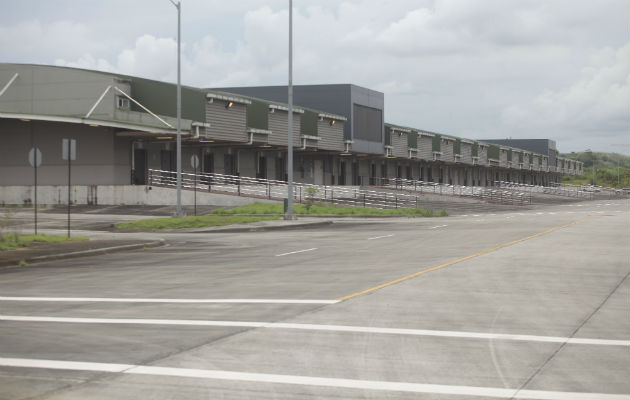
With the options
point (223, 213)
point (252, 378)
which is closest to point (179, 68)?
point (223, 213)

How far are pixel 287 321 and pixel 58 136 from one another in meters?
41.6

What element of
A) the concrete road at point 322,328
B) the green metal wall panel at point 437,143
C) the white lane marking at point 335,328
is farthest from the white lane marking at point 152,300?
the green metal wall panel at point 437,143

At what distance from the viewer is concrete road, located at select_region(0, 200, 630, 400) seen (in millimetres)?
6191

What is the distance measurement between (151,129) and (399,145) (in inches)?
A: 1567

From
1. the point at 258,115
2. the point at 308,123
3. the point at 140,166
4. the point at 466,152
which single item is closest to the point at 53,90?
the point at 140,166

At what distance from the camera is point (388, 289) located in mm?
11719

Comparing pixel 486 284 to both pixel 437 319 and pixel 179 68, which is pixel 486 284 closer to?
pixel 437 319

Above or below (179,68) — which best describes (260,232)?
below

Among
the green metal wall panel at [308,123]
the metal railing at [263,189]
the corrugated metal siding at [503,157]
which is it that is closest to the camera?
the metal railing at [263,189]

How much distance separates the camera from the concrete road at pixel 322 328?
6.19 metres

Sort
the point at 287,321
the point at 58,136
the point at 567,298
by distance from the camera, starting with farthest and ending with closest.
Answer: the point at 58,136
the point at 567,298
the point at 287,321

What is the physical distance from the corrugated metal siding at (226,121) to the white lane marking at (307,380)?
141ft

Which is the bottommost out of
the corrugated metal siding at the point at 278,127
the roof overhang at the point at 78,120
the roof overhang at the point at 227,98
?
the roof overhang at the point at 78,120

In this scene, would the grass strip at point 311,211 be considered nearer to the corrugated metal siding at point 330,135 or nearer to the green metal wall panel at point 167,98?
the green metal wall panel at point 167,98
